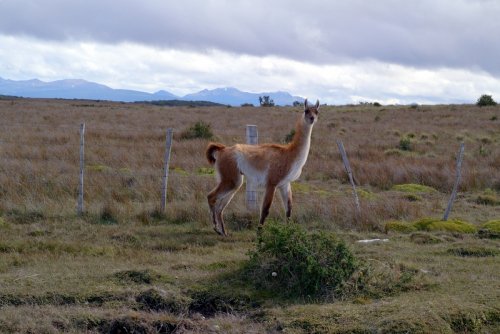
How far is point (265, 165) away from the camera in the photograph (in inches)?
297

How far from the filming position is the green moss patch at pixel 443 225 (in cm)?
783

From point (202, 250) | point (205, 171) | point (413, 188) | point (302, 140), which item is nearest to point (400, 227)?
point (302, 140)

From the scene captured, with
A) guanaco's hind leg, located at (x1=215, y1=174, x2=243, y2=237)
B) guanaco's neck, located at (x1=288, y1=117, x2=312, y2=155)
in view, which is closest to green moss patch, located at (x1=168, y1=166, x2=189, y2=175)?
guanaco's hind leg, located at (x1=215, y1=174, x2=243, y2=237)

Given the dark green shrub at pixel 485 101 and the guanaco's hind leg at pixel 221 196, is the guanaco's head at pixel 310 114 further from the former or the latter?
the dark green shrub at pixel 485 101

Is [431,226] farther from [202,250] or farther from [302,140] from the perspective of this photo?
[202,250]

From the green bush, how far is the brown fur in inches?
79.1

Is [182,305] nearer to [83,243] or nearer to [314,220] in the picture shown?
[83,243]

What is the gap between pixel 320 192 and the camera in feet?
34.5

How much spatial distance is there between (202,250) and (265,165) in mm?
1792

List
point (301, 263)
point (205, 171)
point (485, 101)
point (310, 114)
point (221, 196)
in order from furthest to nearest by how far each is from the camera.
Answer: point (485, 101) < point (205, 171) < point (221, 196) < point (310, 114) < point (301, 263)

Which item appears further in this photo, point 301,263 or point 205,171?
point 205,171

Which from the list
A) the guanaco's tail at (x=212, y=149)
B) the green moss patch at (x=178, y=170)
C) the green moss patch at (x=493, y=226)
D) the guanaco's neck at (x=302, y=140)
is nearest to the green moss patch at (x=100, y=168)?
the green moss patch at (x=178, y=170)

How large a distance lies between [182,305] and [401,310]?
2.20m

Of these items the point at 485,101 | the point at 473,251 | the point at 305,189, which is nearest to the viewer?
the point at 473,251
